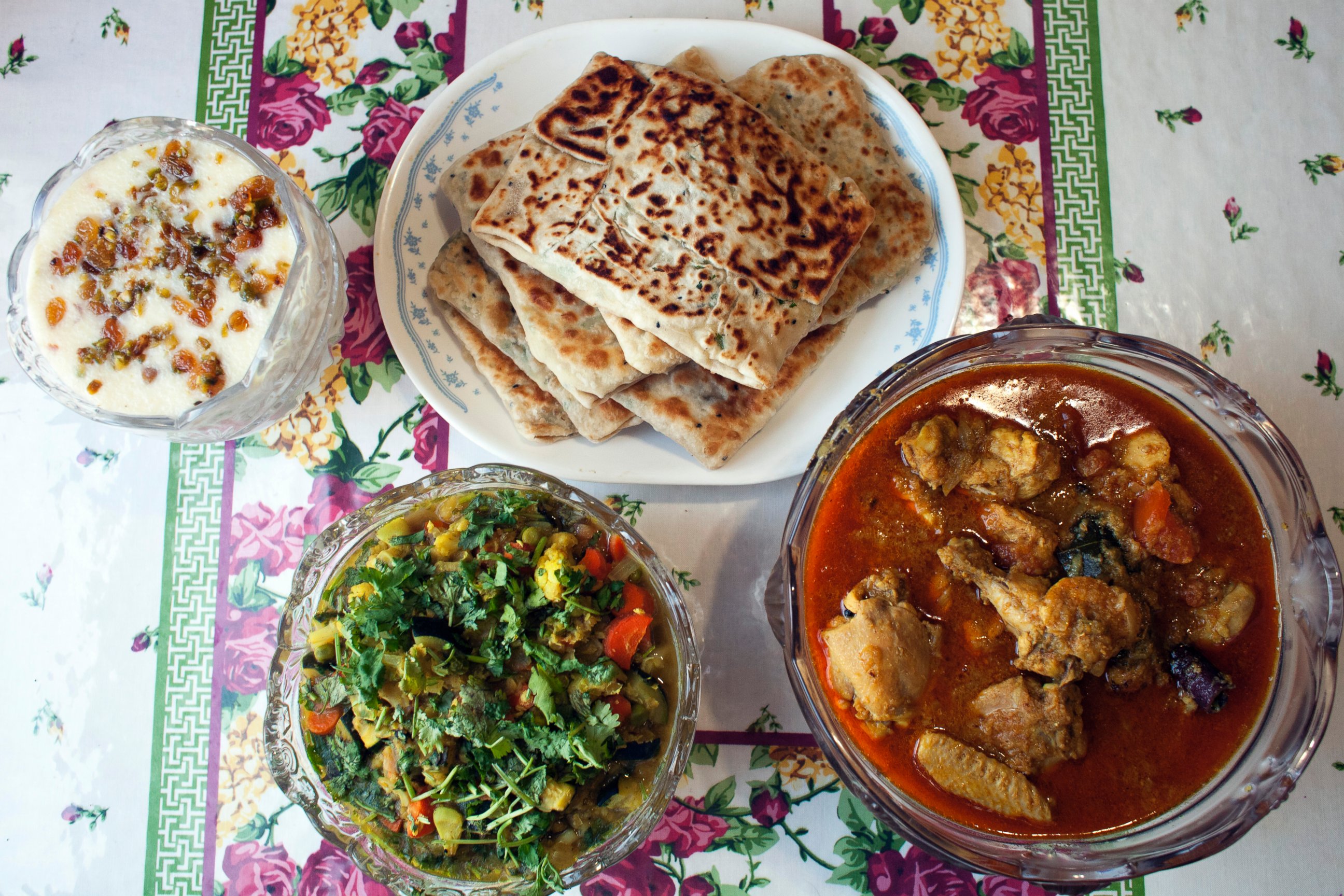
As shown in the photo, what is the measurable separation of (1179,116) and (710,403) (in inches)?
76.3

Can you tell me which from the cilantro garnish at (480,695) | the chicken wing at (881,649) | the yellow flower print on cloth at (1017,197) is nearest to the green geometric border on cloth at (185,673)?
the cilantro garnish at (480,695)

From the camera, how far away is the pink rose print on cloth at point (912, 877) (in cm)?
267

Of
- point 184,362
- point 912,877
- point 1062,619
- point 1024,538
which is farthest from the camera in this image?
point 912,877

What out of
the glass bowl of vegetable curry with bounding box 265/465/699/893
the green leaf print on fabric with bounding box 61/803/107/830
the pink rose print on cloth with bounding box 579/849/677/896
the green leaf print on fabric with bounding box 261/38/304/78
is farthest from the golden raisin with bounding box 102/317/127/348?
the pink rose print on cloth with bounding box 579/849/677/896

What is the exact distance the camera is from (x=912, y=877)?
8.79ft

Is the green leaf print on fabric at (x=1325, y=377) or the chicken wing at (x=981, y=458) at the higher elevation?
the green leaf print on fabric at (x=1325, y=377)

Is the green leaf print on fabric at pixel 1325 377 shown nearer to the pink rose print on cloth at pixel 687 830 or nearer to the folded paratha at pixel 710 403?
the folded paratha at pixel 710 403

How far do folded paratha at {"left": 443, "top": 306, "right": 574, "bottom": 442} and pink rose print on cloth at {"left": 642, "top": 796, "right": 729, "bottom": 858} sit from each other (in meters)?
1.23

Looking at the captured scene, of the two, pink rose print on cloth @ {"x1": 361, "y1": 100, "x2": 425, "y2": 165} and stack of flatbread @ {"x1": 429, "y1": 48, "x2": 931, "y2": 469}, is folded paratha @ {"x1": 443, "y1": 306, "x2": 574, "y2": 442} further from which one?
pink rose print on cloth @ {"x1": 361, "y1": 100, "x2": 425, "y2": 165}

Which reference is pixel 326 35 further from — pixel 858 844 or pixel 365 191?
pixel 858 844

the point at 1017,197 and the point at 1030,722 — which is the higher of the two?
the point at 1017,197

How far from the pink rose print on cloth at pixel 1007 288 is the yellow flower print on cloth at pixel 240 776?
2.75 metres

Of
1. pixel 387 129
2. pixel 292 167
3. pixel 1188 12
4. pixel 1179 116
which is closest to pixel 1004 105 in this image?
pixel 1179 116

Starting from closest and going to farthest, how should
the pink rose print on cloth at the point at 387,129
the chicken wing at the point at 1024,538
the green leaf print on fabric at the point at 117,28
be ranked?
the chicken wing at the point at 1024,538, the pink rose print on cloth at the point at 387,129, the green leaf print on fabric at the point at 117,28
